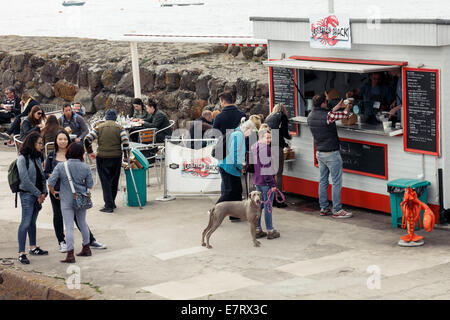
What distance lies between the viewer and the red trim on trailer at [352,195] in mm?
11344

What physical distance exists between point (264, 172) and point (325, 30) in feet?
9.01

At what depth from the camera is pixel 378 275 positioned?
27.8 feet

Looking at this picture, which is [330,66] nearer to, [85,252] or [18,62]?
[85,252]

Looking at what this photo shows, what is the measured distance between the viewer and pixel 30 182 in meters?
9.45

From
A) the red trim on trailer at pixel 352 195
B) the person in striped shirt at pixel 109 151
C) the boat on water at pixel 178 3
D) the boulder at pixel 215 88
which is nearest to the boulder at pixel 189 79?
the boulder at pixel 215 88

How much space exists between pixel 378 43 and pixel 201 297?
16.4 feet

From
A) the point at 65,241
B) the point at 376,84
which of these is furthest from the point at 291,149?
the point at 65,241

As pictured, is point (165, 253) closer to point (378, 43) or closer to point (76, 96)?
point (378, 43)

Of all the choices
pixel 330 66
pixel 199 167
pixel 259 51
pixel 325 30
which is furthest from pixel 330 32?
pixel 259 51

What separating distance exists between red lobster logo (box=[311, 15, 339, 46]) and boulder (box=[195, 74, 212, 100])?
19.1 ft

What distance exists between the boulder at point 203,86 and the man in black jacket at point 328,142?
20.4 feet

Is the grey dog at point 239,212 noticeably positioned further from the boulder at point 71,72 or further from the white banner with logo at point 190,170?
the boulder at point 71,72

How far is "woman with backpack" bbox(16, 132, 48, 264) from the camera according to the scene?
9453mm

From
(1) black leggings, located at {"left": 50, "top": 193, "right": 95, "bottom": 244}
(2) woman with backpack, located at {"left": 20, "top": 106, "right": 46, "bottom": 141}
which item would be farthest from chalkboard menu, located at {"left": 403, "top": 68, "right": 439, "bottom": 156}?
(2) woman with backpack, located at {"left": 20, "top": 106, "right": 46, "bottom": 141}
